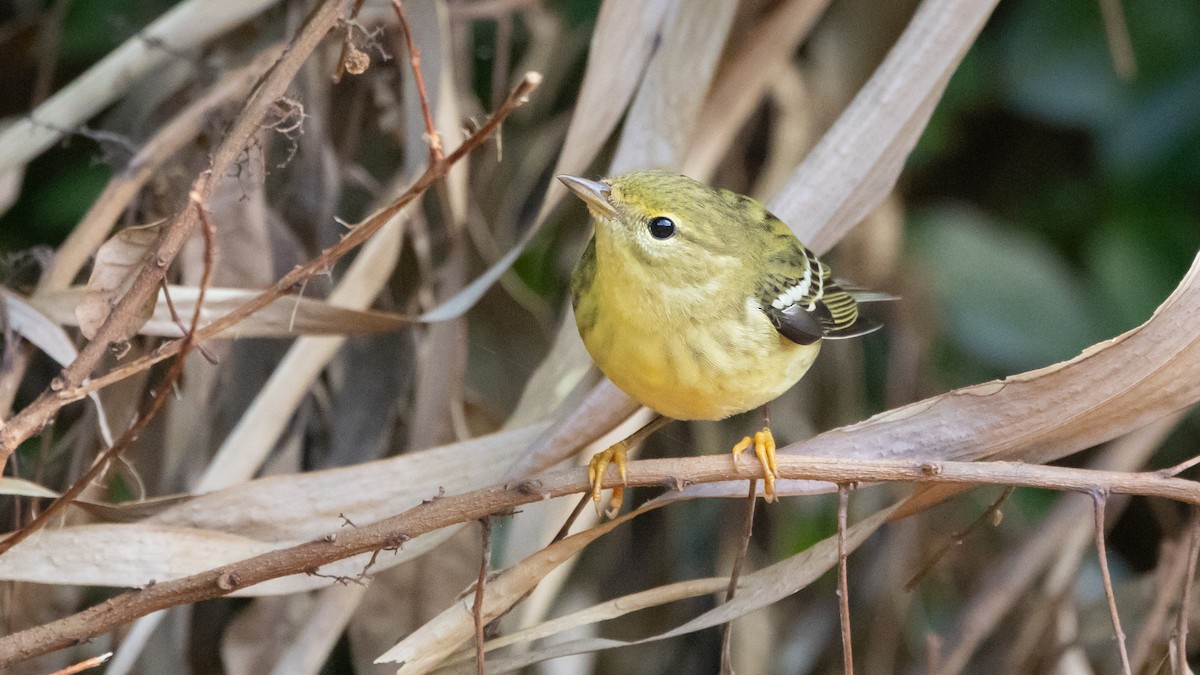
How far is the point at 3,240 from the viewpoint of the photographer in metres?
3.37

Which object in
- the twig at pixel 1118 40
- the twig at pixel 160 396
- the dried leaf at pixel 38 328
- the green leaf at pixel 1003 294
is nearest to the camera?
the twig at pixel 160 396

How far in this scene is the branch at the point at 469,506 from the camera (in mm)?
1637

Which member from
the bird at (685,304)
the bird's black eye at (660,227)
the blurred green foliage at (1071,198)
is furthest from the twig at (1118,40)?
the bird's black eye at (660,227)

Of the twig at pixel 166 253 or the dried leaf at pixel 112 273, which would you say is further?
the dried leaf at pixel 112 273

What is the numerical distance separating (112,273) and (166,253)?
31cm

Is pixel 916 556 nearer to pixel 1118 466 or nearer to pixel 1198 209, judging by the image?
pixel 1118 466

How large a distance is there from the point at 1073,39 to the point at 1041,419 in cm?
225

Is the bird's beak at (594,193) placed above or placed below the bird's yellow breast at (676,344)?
above

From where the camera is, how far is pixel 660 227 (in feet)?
7.69

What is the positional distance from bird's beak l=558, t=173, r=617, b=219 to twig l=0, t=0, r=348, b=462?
23.5 inches

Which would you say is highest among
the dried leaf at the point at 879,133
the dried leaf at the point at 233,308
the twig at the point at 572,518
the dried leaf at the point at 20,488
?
the dried leaf at the point at 879,133

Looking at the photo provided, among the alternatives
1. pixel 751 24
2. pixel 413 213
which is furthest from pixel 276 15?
pixel 751 24

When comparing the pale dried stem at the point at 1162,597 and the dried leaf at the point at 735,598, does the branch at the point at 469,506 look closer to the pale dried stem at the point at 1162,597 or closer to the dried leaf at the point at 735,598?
the dried leaf at the point at 735,598

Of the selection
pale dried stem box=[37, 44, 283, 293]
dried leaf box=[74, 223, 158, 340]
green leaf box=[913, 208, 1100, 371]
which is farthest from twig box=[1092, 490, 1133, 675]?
green leaf box=[913, 208, 1100, 371]
